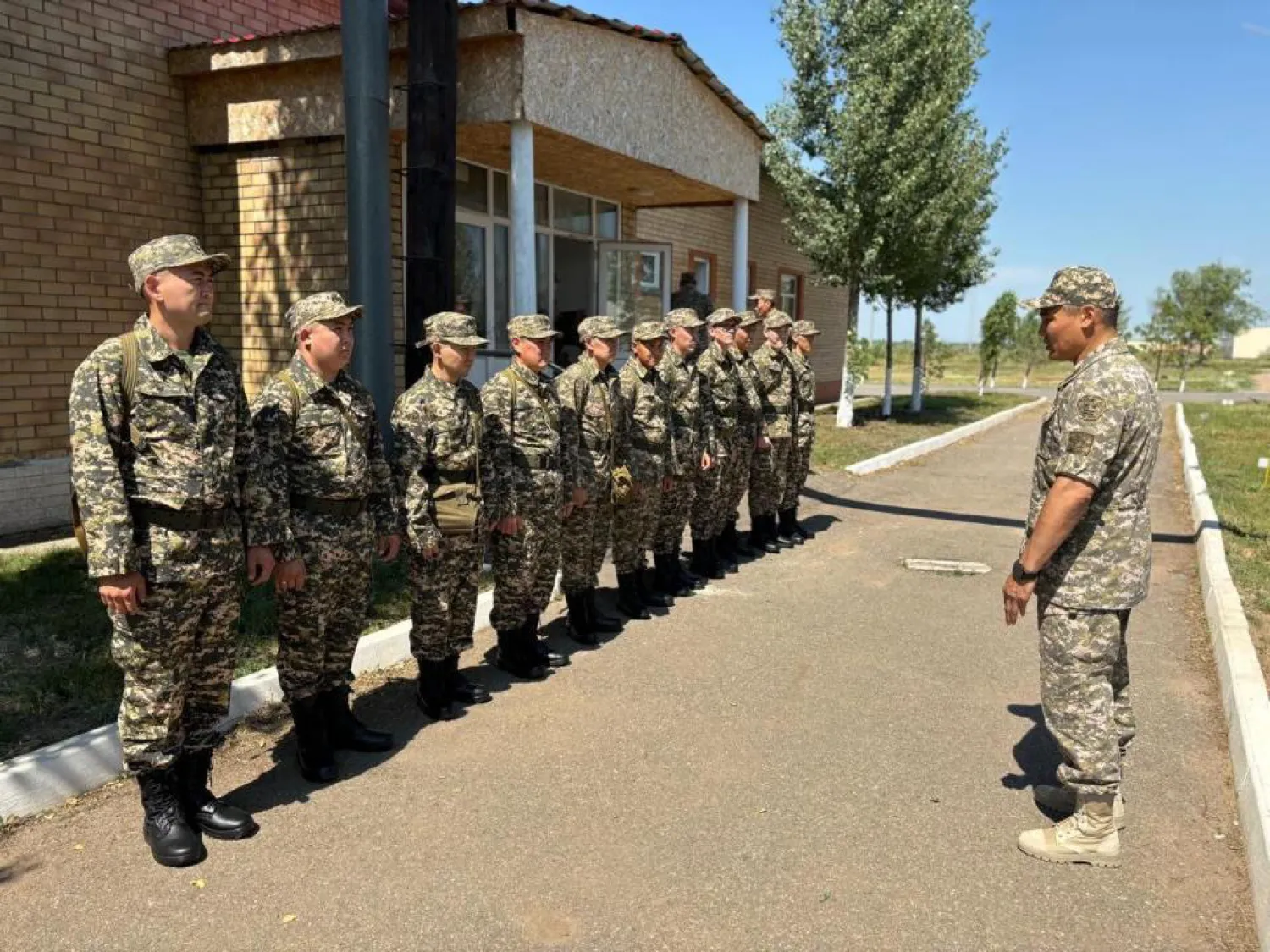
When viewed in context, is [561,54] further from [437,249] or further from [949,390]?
[949,390]

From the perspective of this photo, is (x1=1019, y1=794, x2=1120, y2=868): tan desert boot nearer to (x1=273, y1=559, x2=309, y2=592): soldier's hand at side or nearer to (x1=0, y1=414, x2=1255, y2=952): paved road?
(x1=0, y1=414, x2=1255, y2=952): paved road

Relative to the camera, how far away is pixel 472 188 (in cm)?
1027

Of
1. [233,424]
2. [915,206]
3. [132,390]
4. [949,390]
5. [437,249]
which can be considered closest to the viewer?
[132,390]

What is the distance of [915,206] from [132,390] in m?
15.8

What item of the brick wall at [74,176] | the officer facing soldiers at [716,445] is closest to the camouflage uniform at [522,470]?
the officer facing soldiers at [716,445]

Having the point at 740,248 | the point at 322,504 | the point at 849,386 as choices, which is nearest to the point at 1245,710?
the point at 322,504

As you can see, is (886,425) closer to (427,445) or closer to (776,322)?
(776,322)

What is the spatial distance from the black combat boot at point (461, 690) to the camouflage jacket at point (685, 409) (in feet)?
7.32

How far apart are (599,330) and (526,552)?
150cm

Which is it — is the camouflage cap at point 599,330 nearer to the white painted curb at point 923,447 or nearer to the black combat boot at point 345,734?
the black combat boot at point 345,734

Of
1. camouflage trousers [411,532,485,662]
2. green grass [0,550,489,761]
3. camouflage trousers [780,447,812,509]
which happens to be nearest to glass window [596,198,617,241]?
camouflage trousers [780,447,812,509]

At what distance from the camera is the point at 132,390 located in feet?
9.73

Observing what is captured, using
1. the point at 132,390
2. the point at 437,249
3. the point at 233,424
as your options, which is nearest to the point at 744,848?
the point at 233,424

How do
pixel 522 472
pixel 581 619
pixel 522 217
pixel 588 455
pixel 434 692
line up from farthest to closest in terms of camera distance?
pixel 522 217 → pixel 581 619 → pixel 588 455 → pixel 522 472 → pixel 434 692
